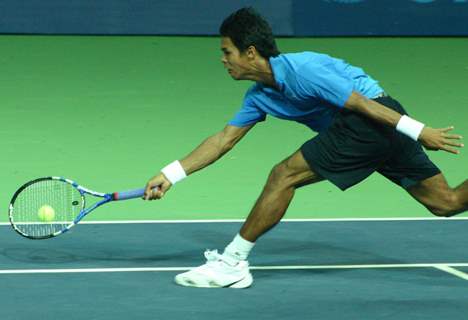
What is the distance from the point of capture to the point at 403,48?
1594 cm

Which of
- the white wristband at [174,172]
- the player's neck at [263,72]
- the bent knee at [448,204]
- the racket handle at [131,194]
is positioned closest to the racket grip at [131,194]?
the racket handle at [131,194]

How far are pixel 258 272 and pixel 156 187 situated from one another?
731mm

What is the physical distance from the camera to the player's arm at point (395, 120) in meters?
6.60

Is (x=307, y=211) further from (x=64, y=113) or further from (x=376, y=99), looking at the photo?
(x=64, y=113)

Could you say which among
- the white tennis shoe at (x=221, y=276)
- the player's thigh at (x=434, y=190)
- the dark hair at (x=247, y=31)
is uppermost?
the dark hair at (x=247, y=31)

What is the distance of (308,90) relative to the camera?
670cm

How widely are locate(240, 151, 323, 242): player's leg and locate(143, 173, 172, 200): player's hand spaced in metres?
0.48

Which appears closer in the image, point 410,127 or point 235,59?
point 410,127

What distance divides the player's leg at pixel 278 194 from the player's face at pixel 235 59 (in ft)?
1.62

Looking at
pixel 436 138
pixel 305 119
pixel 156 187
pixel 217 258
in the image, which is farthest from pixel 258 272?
pixel 436 138

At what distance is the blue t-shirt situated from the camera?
6.66 meters

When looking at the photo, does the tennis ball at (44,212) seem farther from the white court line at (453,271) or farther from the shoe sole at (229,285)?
the white court line at (453,271)

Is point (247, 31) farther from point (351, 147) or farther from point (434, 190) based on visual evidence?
point (434, 190)

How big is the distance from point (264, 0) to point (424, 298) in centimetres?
964
